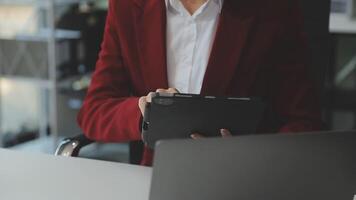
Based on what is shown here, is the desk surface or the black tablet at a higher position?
the desk surface

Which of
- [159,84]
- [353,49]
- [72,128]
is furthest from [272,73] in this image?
[353,49]

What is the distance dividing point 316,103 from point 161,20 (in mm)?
493

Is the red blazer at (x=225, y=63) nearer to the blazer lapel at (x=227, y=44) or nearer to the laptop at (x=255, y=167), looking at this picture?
the blazer lapel at (x=227, y=44)

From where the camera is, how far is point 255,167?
32.8 inches

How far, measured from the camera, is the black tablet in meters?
1.16

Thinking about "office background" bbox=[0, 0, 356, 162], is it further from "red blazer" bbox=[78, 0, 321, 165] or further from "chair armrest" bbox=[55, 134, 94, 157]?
"chair armrest" bbox=[55, 134, 94, 157]

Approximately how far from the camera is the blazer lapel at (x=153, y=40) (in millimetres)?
1423

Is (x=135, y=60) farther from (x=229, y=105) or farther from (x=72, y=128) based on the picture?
(x=72, y=128)

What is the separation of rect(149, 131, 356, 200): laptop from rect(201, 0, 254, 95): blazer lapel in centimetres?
57

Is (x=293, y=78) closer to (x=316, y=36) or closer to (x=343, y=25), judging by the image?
(x=316, y=36)

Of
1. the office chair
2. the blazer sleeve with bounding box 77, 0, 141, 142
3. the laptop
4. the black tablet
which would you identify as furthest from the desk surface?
the laptop

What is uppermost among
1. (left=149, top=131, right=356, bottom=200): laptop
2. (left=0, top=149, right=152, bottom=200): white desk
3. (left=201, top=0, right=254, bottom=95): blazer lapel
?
(left=201, top=0, right=254, bottom=95): blazer lapel

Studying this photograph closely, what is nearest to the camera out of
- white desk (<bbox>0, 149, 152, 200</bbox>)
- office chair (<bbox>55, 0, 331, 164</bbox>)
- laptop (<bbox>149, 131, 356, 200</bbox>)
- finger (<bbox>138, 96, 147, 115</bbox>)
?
laptop (<bbox>149, 131, 356, 200</bbox>)

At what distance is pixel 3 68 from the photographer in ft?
9.70
